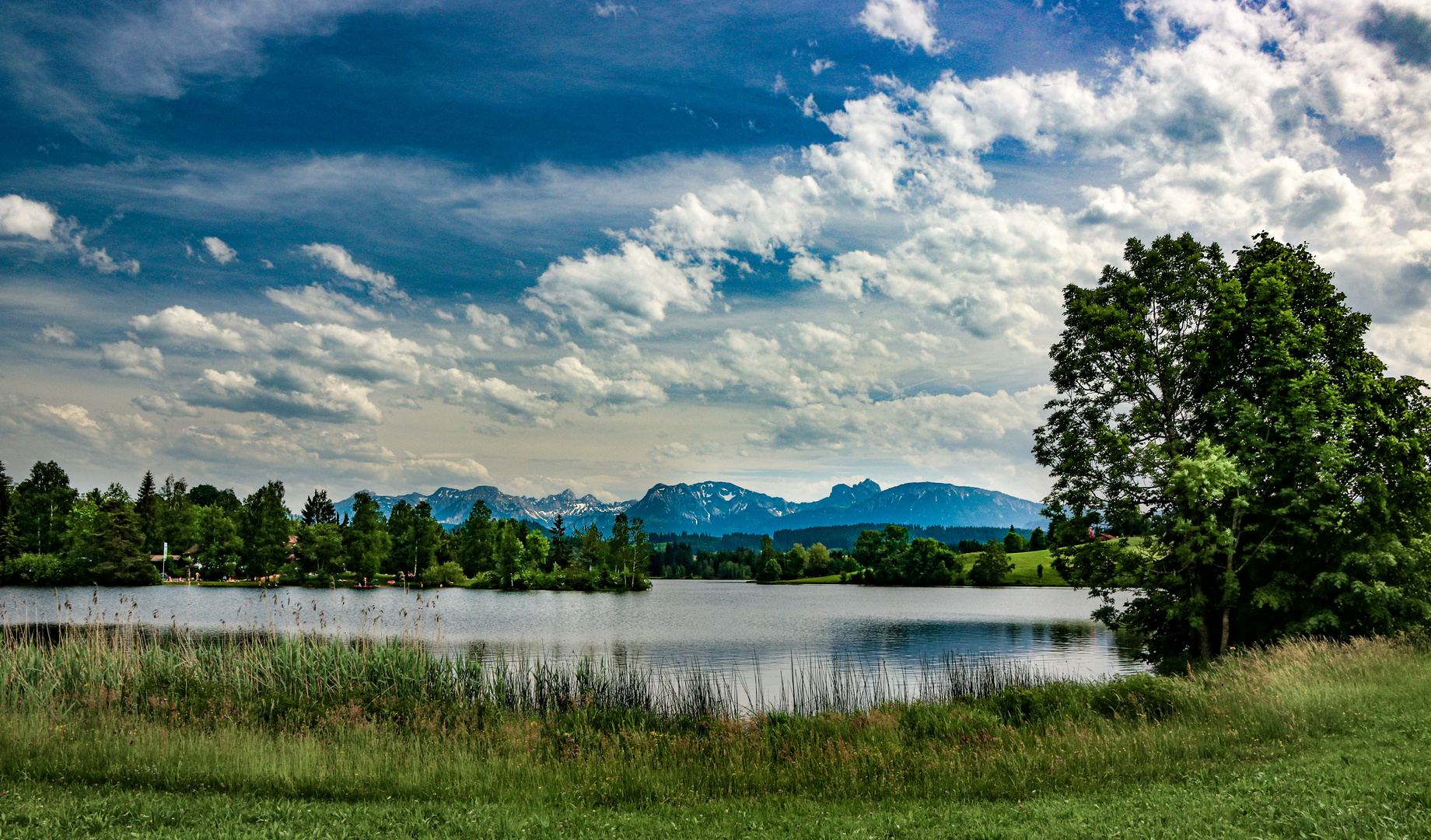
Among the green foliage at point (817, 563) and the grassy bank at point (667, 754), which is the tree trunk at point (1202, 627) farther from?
the green foliage at point (817, 563)

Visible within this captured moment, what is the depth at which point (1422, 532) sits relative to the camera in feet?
77.4

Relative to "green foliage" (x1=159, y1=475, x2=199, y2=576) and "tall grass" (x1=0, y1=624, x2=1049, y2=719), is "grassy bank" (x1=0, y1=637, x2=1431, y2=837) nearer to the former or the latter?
"tall grass" (x1=0, y1=624, x2=1049, y2=719)

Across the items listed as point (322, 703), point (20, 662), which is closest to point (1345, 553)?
point (322, 703)

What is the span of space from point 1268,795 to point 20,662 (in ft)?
85.5

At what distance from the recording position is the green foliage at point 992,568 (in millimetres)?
130125

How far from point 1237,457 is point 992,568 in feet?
375

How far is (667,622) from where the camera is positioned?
61969 mm

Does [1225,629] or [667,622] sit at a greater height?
[1225,629]

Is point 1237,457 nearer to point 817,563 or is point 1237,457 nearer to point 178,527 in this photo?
point 178,527

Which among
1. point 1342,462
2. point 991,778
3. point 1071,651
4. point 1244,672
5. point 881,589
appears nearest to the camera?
point 991,778

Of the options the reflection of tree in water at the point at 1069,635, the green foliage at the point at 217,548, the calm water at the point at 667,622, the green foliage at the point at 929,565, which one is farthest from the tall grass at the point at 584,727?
the green foliage at the point at 929,565

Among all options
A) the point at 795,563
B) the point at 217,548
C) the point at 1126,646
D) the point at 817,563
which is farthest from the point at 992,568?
the point at 217,548

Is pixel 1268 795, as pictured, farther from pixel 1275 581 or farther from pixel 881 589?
pixel 881 589

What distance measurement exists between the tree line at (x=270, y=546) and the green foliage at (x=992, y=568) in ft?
191
